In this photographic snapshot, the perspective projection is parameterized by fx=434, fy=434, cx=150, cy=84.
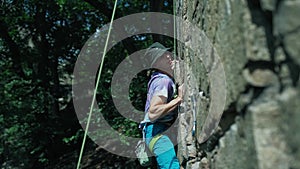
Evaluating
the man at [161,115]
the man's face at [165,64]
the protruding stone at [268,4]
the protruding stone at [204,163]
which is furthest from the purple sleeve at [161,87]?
the protruding stone at [268,4]

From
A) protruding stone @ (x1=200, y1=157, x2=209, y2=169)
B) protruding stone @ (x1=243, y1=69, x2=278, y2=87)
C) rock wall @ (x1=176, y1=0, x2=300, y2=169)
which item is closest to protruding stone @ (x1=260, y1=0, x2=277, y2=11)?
rock wall @ (x1=176, y1=0, x2=300, y2=169)

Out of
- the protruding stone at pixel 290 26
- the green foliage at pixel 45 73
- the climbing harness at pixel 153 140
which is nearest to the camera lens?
the protruding stone at pixel 290 26

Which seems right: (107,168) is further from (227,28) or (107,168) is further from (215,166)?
(227,28)

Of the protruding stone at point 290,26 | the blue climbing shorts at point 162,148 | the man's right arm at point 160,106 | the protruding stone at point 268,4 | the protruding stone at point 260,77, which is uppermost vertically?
the protruding stone at point 268,4

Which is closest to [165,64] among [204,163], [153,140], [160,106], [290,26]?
[160,106]

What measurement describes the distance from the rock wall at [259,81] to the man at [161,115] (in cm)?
139

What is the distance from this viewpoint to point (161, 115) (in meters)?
3.04

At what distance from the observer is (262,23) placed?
3.79 feet

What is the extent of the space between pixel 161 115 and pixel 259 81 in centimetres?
190

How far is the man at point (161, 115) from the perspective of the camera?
307 centimetres

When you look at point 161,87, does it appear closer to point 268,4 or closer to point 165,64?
point 165,64

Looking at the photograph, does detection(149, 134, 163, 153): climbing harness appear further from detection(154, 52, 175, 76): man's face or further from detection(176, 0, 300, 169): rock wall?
detection(176, 0, 300, 169): rock wall

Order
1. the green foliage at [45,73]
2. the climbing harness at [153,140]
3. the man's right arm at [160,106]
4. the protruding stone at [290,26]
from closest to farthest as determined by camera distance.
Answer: the protruding stone at [290,26]
the man's right arm at [160,106]
the climbing harness at [153,140]
the green foliage at [45,73]

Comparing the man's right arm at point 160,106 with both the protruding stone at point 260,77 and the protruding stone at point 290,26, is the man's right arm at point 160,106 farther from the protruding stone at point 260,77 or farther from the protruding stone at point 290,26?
the protruding stone at point 290,26
